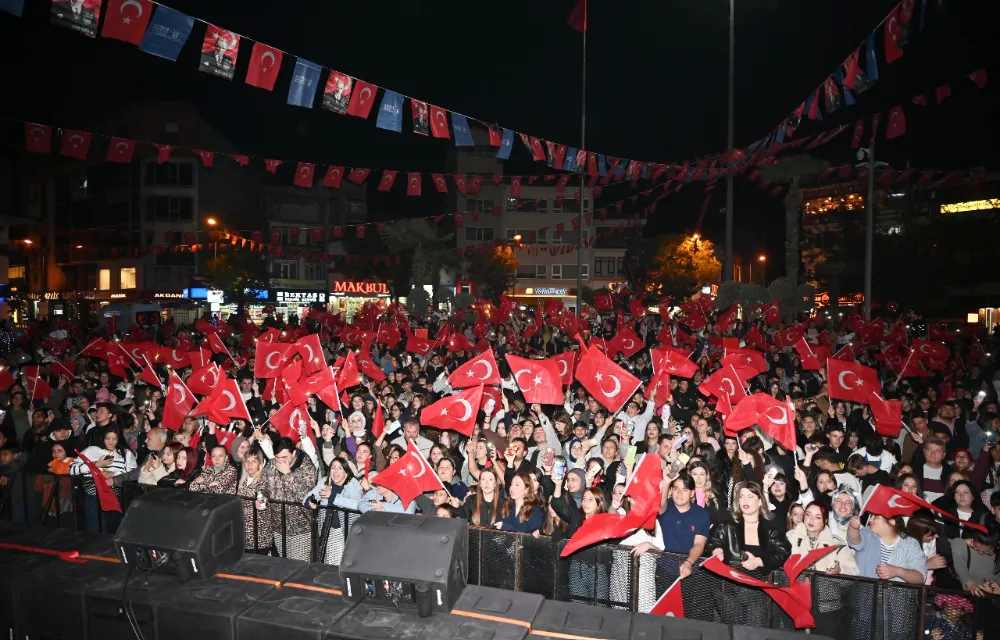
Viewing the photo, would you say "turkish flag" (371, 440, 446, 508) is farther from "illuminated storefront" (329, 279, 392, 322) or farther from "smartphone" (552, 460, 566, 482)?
"illuminated storefront" (329, 279, 392, 322)

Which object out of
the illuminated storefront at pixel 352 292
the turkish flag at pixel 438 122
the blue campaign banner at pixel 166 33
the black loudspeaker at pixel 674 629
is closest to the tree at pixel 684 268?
the illuminated storefront at pixel 352 292

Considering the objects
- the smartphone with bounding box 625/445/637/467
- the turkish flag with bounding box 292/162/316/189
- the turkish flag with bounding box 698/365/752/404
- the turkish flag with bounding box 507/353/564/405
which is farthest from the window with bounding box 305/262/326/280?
the smartphone with bounding box 625/445/637/467

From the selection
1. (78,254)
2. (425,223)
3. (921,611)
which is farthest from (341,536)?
(78,254)

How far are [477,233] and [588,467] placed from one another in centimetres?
5699

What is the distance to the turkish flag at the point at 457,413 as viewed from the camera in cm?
859

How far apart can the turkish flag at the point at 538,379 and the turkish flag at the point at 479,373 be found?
35cm

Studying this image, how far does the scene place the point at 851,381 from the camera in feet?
32.2

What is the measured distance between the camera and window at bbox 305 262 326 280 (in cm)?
6003

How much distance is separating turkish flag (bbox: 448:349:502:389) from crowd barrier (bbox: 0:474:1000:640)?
409 cm

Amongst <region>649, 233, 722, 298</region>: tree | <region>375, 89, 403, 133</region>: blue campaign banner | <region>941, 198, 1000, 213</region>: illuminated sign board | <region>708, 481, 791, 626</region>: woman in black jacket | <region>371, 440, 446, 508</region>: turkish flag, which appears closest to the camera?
<region>708, 481, 791, 626</region>: woman in black jacket

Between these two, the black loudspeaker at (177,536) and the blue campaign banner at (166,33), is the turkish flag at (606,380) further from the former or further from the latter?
the blue campaign banner at (166,33)

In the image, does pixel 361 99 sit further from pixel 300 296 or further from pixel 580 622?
pixel 300 296

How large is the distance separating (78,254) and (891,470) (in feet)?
193

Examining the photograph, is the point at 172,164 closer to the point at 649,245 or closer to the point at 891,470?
the point at 649,245
